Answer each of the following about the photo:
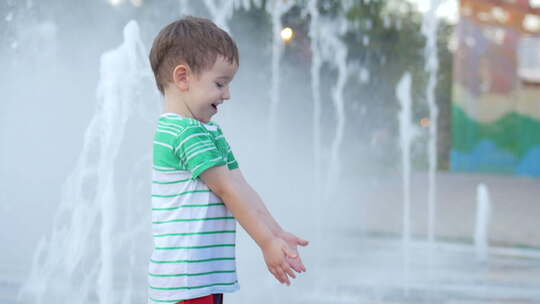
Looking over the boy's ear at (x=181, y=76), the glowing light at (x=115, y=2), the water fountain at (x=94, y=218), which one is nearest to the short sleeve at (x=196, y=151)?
the boy's ear at (x=181, y=76)

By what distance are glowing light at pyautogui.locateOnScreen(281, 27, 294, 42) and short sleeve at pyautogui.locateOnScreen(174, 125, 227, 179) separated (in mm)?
7775

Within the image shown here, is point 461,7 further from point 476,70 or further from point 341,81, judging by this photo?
point 341,81

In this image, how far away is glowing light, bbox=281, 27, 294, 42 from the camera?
960cm

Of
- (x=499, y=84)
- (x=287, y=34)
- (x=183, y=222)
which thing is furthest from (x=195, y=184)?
(x=499, y=84)

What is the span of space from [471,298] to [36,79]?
11.7 feet

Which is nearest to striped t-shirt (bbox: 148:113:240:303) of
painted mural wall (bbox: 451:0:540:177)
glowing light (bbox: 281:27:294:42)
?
glowing light (bbox: 281:27:294:42)

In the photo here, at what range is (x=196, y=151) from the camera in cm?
185

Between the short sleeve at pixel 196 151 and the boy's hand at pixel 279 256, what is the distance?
23cm

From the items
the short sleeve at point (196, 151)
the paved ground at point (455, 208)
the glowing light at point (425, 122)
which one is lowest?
the paved ground at point (455, 208)

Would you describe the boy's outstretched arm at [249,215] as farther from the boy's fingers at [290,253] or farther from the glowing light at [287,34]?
the glowing light at [287,34]

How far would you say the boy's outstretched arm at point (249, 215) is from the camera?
5.90 ft

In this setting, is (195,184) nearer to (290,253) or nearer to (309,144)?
(290,253)

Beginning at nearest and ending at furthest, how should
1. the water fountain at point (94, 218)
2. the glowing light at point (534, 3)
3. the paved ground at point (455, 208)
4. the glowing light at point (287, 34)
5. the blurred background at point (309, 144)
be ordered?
the water fountain at point (94, 218) → the blurred background at point (309, 144) → the paved ground at point (455, 208) → the glowing light at point (287, 34) → the glowing light at point (534, 3)

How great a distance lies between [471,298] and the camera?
14.9 feet
